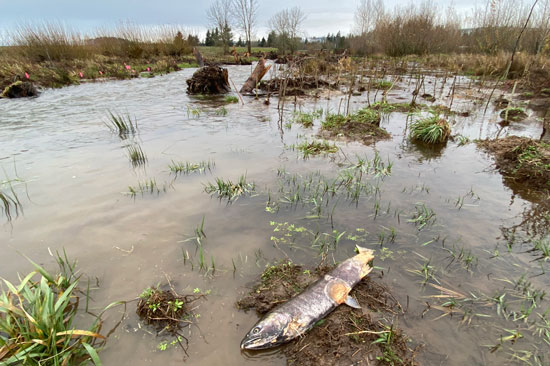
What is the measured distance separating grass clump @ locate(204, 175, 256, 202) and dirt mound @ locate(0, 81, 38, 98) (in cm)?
1239

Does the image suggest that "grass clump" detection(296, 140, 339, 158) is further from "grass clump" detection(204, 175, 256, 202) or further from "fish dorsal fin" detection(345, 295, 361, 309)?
"fish dorsal fin" detection(345, 295, 361, 309)

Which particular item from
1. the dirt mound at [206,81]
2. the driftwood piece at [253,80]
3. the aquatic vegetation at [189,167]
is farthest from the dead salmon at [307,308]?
the dirt mound at [206,81]

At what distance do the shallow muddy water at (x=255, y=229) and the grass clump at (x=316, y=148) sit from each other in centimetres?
16

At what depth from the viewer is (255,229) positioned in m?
3.54

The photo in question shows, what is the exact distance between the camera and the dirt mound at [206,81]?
1232 centimetres

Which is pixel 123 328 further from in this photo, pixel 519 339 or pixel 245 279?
pixel 519 339

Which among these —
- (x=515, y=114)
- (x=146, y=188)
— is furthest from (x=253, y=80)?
(x=515, y=114)

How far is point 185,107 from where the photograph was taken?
1018 cm

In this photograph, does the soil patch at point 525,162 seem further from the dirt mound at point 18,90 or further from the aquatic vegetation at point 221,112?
the dirt mound at point 18,90

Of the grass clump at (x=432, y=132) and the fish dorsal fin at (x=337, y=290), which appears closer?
the fish dorsal fin at (x=337, y=290)

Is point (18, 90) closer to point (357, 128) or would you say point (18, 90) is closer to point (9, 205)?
point (9, 205)

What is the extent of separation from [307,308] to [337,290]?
360mm

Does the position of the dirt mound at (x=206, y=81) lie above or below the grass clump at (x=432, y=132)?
above

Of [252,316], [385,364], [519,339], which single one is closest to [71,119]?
[252,316]
